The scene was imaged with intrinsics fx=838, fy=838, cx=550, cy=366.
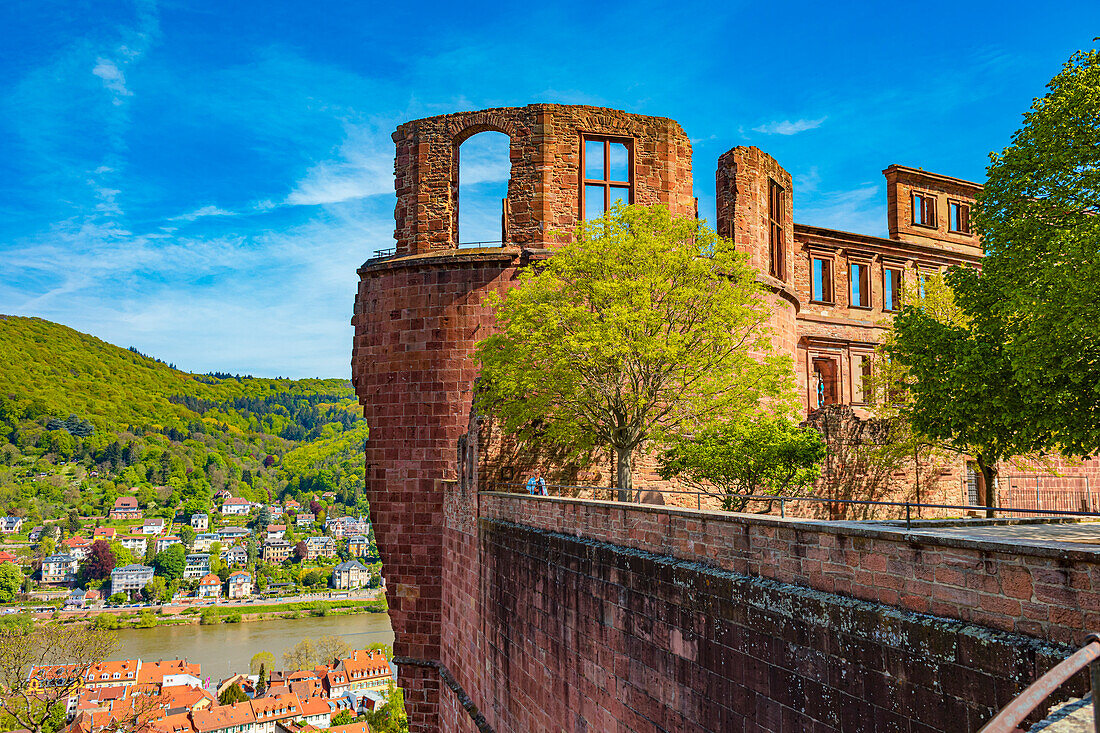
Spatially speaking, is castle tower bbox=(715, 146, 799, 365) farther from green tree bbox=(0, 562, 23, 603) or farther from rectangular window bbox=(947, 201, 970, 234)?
green tree bbox=(0, 562, 23, 603)

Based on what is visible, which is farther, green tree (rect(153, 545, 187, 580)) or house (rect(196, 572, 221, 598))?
green tree (rect(153, 545, 187, 580))

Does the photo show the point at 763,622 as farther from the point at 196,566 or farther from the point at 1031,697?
the point at 196,566

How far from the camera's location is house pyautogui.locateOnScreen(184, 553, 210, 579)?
154 meters

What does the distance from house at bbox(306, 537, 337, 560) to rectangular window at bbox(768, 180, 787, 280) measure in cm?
16006

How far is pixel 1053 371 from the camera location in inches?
486

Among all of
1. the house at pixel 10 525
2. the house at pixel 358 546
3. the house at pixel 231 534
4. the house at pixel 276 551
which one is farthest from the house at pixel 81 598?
the house at pixel 358 546

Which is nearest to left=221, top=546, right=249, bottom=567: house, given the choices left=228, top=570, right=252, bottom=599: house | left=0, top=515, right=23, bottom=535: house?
→ left=228, top=570, right=252, bottom=599: house

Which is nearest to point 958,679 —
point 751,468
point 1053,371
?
point 1053,371

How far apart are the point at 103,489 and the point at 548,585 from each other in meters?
204

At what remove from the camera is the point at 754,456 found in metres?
17.8

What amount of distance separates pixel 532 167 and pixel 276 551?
6433 inches

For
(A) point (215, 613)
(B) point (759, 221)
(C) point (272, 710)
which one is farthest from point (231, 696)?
(B) point (759, 221)

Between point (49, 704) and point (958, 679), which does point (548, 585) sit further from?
point (49, 704)

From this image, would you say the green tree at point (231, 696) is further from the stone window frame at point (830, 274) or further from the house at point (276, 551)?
the house at point (276, 551)
